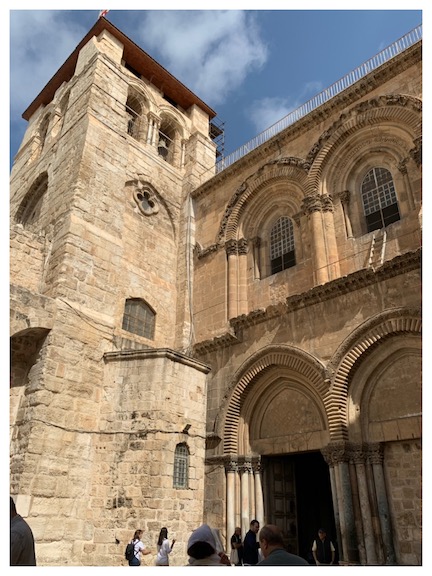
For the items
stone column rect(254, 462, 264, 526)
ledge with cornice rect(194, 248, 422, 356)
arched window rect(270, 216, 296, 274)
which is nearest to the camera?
ledge with cornice rect(194, 248, 422, 356)

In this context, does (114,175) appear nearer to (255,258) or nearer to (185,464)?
(255,258)

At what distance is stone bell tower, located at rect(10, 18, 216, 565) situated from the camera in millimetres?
9828

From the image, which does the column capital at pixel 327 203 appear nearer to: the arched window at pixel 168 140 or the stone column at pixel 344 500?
the stone column at pixel 344 500

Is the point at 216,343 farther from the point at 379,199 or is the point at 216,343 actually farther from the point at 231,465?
the point at 379,199

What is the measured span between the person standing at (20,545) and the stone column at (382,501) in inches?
299

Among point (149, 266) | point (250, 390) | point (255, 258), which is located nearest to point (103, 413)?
point (250, 390)

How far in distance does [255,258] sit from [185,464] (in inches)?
270

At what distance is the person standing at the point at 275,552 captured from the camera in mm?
3119

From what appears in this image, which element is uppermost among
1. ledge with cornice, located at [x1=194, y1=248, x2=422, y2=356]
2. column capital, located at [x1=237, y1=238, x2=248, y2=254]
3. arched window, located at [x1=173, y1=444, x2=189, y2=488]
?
column capital, located at [x1=237, y1=238, x2=248, y2=254]

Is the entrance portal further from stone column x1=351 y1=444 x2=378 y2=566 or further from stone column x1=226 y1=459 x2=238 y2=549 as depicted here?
stone column x1=351 y1=444 x2=378 y2=566

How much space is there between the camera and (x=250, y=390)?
41.5ft

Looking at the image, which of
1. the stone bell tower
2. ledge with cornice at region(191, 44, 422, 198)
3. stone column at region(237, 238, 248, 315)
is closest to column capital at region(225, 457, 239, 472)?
the stone bell tower

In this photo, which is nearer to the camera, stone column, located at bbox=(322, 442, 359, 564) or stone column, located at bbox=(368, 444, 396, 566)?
stone column, located at bbox=(368, 444, 396, 566)

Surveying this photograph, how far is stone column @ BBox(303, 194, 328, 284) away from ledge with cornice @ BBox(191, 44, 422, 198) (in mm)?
2750
